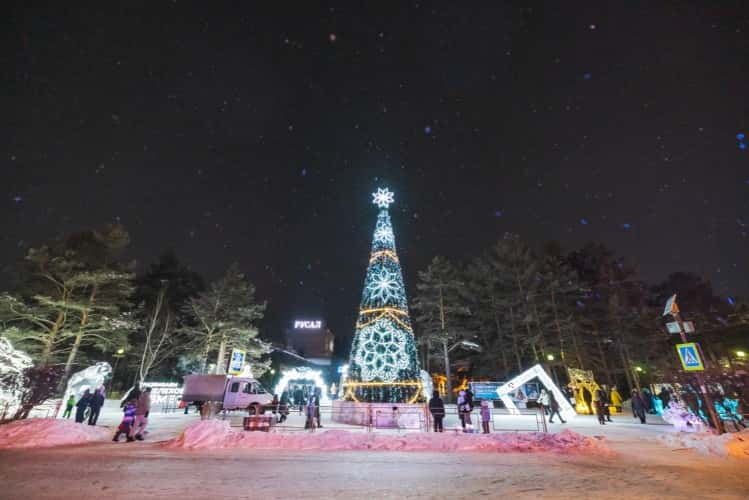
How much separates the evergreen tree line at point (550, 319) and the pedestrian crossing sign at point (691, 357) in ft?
51.0

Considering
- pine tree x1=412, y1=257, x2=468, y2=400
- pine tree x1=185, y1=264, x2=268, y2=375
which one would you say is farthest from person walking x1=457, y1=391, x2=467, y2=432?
pine tree x1=185, y1=264, x2=268, y2=375

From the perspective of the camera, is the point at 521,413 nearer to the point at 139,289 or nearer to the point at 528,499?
the point at 528,499

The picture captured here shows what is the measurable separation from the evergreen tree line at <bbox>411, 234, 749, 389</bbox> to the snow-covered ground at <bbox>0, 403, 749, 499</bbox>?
66.4ft

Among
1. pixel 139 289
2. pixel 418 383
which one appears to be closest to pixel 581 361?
pixel 418 383

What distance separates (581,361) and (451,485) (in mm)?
26485

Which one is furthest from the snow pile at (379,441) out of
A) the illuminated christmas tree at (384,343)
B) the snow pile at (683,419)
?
the snow pile at (683,419)

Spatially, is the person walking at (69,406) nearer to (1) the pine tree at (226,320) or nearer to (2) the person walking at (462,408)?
(1) the pine tree at (226,320)

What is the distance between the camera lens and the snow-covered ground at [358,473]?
5.37 metres

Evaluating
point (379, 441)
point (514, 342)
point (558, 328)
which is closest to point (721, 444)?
point (379, 441)

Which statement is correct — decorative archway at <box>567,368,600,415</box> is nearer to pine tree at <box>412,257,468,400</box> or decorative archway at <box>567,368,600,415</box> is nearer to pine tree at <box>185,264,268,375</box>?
pine tree at <box>412,257,468,400</box>

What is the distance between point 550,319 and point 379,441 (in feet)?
83.4

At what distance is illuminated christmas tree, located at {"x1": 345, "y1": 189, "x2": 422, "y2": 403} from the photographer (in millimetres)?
14383

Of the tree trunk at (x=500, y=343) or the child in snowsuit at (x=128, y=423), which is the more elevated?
the tree trunk at (x=500, y=343)

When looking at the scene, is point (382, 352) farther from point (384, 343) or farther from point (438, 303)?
point (438, 303)
